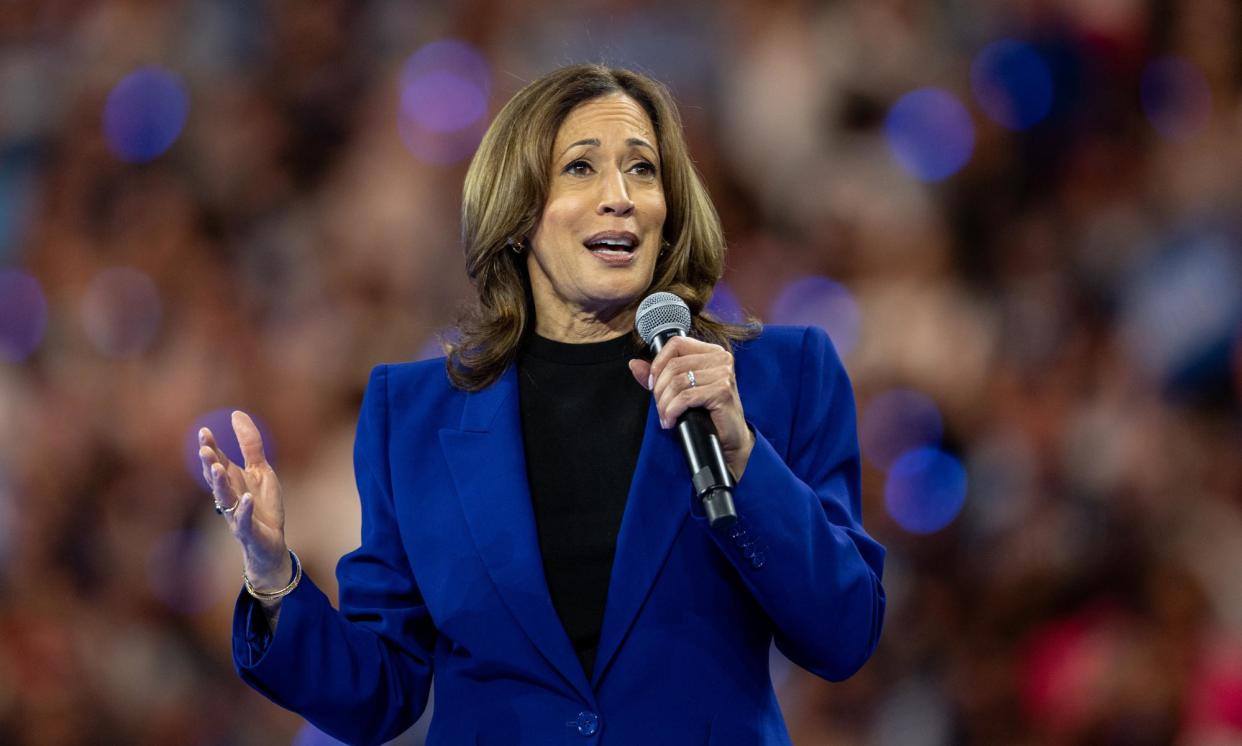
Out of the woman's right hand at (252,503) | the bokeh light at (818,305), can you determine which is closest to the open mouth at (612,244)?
the woman's right hand at (252,503)

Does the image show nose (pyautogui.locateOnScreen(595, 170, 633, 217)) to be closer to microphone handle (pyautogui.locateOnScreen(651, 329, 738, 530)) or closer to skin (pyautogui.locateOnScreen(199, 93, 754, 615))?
skin (pyautogui.locateOnScreen(199, 93, 754, 615))

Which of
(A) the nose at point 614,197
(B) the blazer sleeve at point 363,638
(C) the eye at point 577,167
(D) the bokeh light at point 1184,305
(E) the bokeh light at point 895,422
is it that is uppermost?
(D) the bokeh light at point 1184,305

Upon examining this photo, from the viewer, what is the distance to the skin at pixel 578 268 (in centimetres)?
150

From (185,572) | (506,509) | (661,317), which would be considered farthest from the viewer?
(185,572)

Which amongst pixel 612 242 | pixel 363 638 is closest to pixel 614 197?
pixel 612 242

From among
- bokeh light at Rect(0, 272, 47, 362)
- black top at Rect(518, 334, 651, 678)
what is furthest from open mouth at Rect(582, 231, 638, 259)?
bokeh light at Rect(0, 272, 47, 362)

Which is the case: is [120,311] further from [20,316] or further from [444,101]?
[444,101]

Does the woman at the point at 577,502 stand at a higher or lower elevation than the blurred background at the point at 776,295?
lower

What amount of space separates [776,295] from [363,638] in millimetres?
1787

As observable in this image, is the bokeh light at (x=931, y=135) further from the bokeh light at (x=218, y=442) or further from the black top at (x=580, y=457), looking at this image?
the black top at (x=580, y=457)

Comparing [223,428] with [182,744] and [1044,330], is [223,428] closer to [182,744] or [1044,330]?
[182,744]

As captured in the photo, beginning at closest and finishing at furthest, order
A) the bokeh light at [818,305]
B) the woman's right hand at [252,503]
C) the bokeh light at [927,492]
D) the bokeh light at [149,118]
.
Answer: the woman's right hand at [252,503] → the bokeh light at [927,492] → the bokeh light at [818,305] → the bokeh light at [149,118]

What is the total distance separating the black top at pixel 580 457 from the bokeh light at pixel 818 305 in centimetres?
151

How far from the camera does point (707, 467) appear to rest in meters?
1.29
